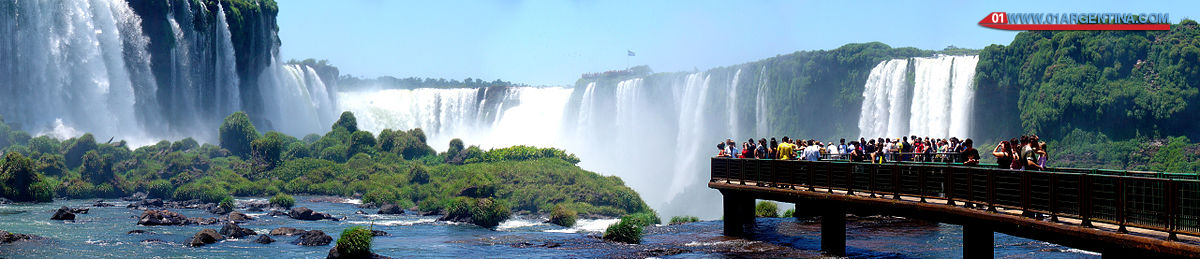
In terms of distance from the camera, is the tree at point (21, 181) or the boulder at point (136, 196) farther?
the boulder at point (136, 196)

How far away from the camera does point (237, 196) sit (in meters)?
60.0

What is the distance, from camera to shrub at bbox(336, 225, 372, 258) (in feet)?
82.6

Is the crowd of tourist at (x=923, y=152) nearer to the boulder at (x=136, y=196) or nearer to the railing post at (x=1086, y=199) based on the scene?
the railing post at (x=1086, y=199)

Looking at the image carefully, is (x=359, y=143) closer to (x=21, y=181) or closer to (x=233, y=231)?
(x=21, y=181)

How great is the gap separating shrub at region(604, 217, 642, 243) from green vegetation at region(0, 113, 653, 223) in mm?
15228

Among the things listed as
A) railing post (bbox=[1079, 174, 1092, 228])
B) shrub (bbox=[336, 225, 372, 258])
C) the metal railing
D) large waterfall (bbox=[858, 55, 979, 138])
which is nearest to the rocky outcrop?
shrub (bbox=[336, 225, 372, 258])

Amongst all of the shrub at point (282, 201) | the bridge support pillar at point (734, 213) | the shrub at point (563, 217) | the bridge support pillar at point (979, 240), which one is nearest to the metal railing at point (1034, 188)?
the bridge support pillar at point (979, 240)

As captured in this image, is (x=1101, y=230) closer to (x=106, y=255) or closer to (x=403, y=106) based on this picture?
(x=106, y=255)

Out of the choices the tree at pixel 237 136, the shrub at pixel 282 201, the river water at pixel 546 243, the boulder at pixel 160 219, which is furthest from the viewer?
the tree at pixel 237 136

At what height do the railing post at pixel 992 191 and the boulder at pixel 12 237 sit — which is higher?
the railing post at pixel 992 191

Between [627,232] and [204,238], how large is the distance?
13927 millimetres

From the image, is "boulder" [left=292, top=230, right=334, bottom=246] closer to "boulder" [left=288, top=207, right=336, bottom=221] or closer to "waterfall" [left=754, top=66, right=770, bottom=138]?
"boulder" [left=288, top=207, right=336, bottom=221]

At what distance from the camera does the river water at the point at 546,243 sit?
24719 millimetres

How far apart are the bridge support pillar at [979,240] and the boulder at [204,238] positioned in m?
23.5
